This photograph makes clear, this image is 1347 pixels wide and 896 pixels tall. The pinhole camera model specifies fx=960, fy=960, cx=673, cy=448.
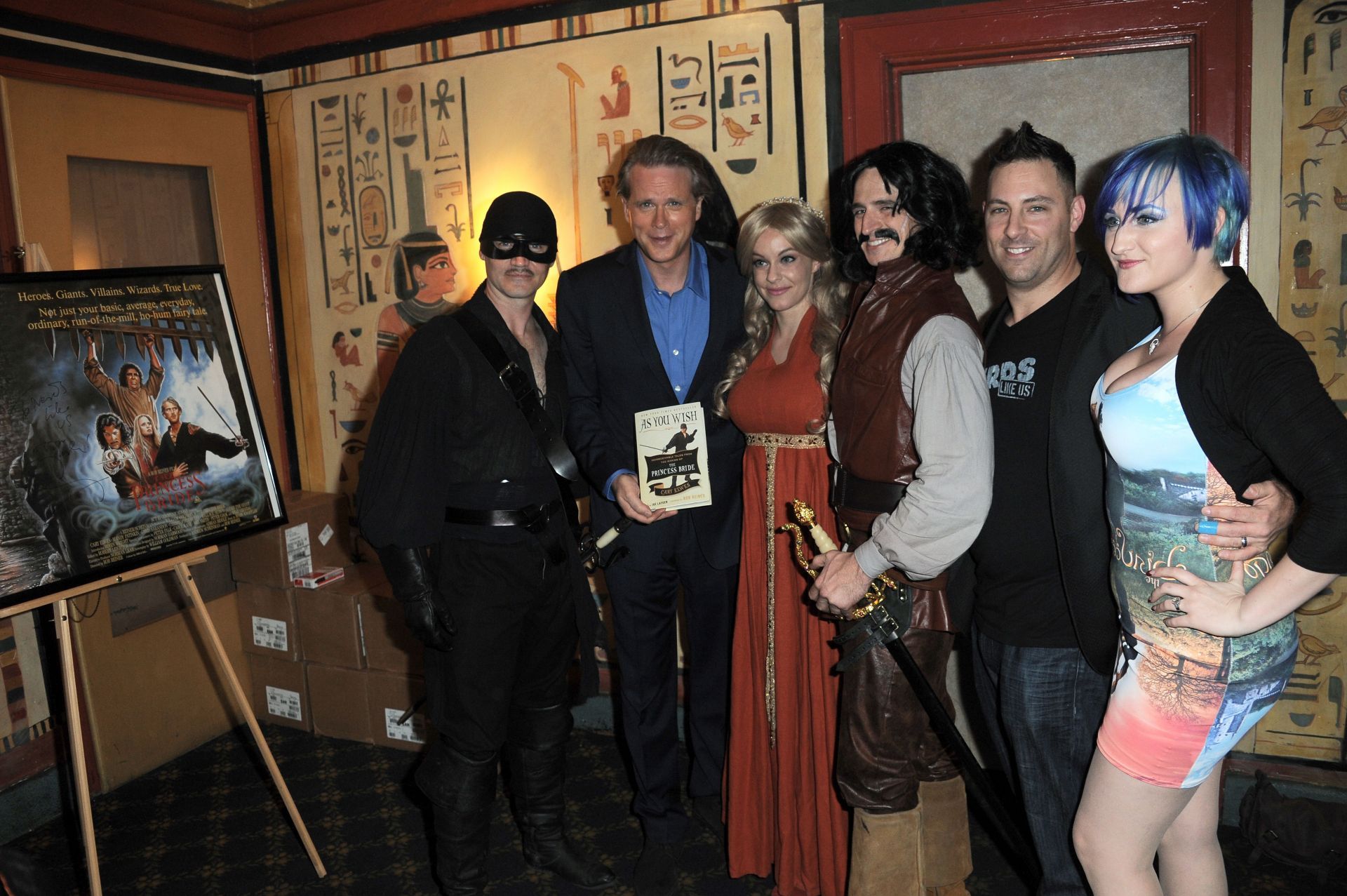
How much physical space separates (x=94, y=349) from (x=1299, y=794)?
4066mm

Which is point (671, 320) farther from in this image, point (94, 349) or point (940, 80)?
point (94, 349)

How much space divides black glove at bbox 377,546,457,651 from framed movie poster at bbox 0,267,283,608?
816 millimetres

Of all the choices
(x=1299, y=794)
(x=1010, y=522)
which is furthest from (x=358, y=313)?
(x=1299, y=794)

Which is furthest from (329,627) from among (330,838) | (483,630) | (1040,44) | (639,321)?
(1040,44)

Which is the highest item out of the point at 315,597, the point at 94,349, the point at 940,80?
the point at 940,80

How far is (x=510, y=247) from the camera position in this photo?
2682mm

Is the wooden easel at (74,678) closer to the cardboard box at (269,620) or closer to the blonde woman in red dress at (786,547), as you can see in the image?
the cardboard box at (269,620)

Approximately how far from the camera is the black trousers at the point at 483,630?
8.98ft

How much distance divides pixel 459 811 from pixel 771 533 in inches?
48.3

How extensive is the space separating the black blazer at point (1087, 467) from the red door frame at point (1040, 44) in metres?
1.39

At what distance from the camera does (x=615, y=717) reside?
400 centimetres

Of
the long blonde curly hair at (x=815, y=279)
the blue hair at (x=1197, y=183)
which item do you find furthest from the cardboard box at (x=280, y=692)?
the blue hair at (x=1197, y=183)

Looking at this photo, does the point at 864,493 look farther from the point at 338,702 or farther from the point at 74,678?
the point at 338,702

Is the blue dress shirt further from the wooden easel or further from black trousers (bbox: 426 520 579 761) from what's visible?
the wooden easel
